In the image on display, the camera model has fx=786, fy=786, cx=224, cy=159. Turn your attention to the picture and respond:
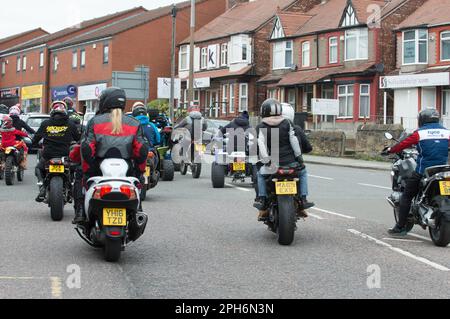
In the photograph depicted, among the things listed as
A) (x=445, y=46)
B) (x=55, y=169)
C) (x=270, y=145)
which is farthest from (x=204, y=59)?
(x=270, y=145)

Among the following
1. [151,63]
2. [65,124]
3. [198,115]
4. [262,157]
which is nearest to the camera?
[262,157]

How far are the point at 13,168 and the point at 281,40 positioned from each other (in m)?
39.1

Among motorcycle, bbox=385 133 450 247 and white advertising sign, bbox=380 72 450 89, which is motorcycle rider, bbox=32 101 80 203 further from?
white advertising sign, bbox=380 72 450 89

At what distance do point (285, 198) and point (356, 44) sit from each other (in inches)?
1579

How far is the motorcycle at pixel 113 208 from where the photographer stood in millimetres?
8180

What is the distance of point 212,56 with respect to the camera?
206 ft

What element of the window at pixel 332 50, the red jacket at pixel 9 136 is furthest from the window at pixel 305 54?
the red jacket at pixel 9 136

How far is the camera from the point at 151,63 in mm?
64812

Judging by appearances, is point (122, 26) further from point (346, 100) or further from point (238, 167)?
point (238, 167)

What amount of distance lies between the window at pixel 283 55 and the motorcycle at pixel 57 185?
144ft

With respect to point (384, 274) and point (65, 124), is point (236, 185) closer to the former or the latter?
point (65, 124)

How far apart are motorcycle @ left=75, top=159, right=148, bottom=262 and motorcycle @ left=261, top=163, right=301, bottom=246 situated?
197 cm

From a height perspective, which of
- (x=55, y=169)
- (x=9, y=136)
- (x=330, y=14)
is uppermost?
(x=330, y=14)

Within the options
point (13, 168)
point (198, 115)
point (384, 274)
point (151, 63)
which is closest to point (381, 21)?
point (151, 63)
